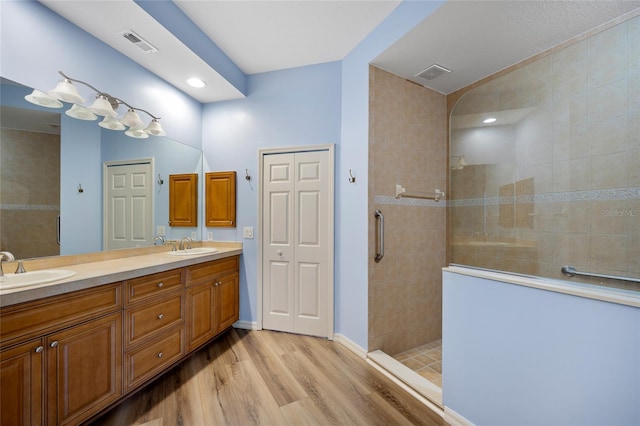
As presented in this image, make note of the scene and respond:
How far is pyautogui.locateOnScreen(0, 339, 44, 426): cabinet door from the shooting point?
3.67ft

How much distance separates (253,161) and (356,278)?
1681mm

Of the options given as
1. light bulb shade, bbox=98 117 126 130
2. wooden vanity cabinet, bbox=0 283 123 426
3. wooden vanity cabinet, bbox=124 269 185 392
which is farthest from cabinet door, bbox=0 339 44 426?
light bulb shade, bbox=98 117 126 130

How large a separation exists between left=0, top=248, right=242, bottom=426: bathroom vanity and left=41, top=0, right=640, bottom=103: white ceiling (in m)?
1.72

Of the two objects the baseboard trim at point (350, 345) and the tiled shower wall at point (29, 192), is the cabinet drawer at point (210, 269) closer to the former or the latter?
the tiled shower wall at point (29, 192)

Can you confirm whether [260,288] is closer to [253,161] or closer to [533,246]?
[253,161]

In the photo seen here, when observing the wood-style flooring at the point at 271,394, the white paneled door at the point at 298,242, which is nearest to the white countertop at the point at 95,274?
the white paneled door at the point at 298,242

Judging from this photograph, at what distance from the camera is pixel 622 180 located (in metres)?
1.55

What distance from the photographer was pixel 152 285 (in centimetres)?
187

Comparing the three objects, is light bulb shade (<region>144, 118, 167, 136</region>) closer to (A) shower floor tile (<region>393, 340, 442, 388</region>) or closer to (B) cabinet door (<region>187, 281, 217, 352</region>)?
(B) cabinet door (<region>187, 281, 217, 352</region>)

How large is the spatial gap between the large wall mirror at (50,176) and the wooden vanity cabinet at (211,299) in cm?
78

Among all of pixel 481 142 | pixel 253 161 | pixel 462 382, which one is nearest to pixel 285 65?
pixel 253 161

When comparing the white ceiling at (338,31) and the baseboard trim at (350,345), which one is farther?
the baseboard trim at (350,345)

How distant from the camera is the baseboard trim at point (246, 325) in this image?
287cm

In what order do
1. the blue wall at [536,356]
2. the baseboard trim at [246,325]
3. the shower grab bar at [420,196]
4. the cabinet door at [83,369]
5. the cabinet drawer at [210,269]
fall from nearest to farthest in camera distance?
the blue wall at [536,356], the cabinet door at [83,369], the cabinet drawer at [210,269], the shower grab bar at [420,196], the baseboard trim at [246,325]
